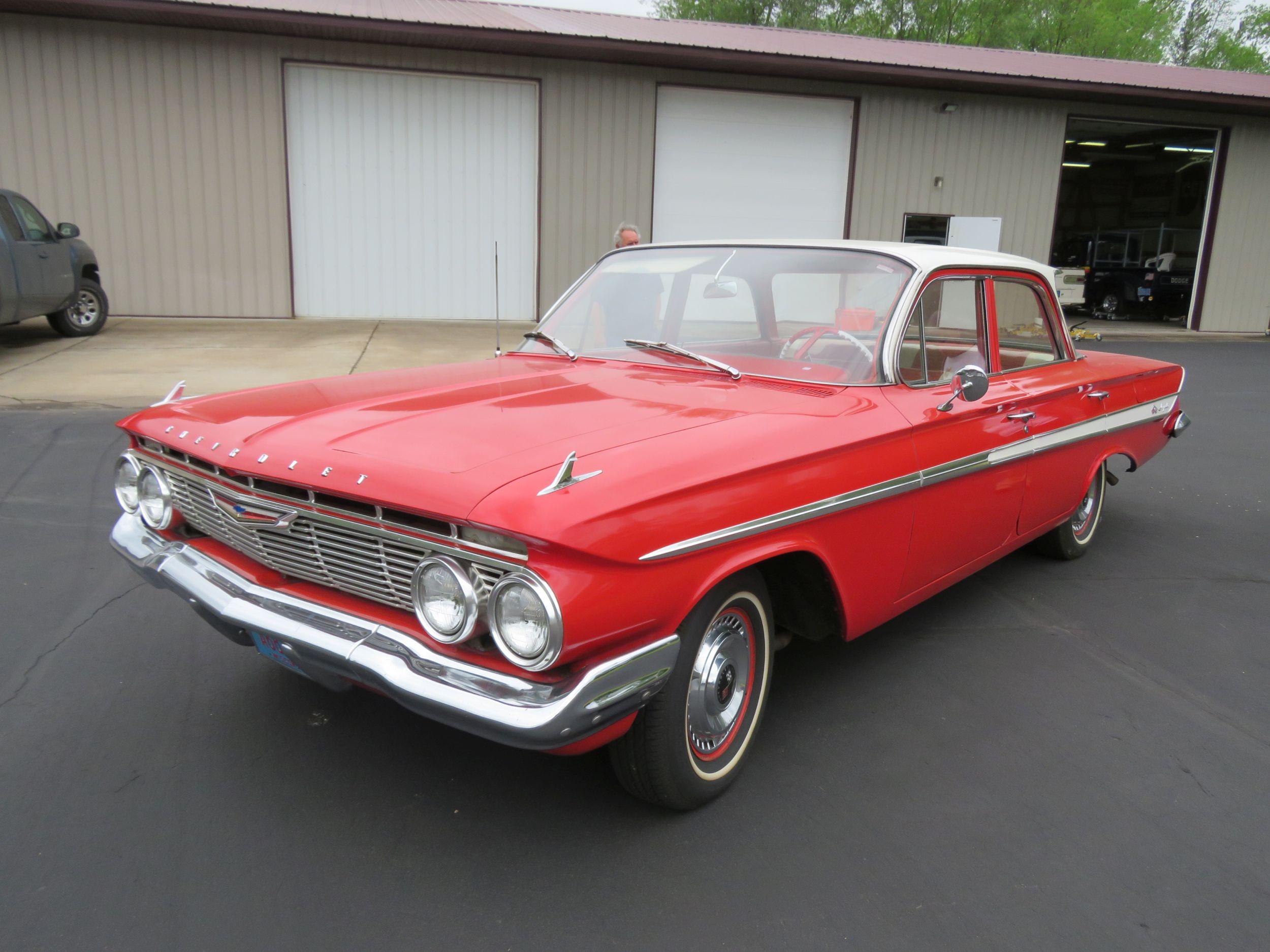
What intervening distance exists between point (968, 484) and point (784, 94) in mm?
12757

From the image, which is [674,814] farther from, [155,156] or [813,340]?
[155,156]

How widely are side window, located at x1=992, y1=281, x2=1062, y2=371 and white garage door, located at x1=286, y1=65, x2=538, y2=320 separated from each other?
33.0ft

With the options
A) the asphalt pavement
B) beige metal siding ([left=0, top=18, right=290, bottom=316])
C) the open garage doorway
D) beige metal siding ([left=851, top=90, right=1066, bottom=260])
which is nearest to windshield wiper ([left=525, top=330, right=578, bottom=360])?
the asphalt pavement

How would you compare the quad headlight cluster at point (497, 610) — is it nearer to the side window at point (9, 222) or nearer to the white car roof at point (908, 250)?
the white car roof at point (908, 250)

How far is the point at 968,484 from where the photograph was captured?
3514mm

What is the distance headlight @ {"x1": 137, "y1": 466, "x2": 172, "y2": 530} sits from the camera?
125 inches

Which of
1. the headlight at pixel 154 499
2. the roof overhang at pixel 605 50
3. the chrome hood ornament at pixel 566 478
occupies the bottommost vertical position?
the headlight at pixel 154 499

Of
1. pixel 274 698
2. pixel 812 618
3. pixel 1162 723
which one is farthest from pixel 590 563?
pixel 1162 723

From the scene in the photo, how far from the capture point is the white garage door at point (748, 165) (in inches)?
571

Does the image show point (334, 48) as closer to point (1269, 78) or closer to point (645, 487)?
point (645, 487)

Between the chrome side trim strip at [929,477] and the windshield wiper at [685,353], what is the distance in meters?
0.68

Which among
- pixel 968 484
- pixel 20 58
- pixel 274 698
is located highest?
pixel 20 58

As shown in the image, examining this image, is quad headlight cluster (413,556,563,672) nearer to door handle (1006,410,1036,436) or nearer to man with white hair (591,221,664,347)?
man with white hair (591,221,664,347)

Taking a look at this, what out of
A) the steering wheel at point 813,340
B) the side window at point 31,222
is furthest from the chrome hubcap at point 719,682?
the side window at point 31,222
